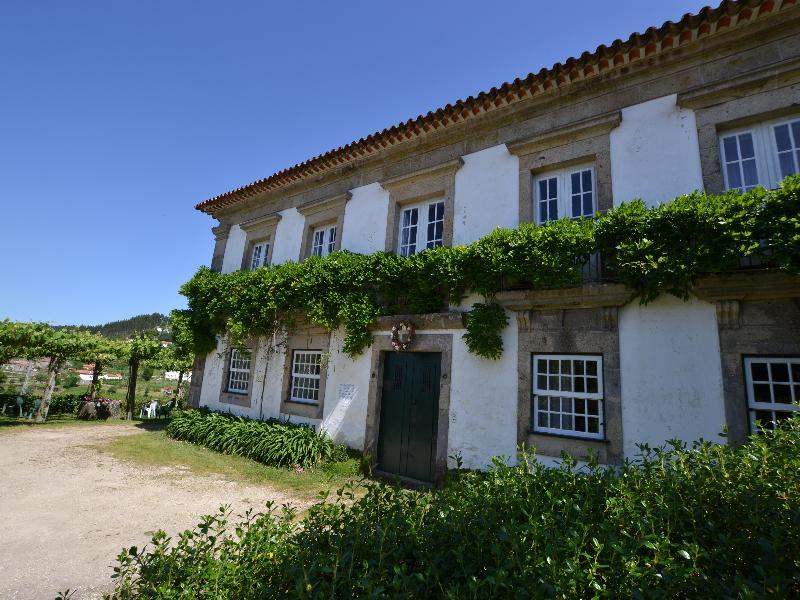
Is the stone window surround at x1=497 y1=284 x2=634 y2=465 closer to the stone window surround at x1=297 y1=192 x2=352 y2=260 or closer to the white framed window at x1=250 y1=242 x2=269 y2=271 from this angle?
the stone window surround at x1=297 y1=192 x2=352 y2=260

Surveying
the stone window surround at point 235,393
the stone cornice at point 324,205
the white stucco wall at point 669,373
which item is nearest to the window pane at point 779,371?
the white stucco wall at point 669,373

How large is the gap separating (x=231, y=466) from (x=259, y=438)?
773mm

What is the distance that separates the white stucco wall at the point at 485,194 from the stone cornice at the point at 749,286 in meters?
2.82

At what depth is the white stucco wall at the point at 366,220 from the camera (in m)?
8.51

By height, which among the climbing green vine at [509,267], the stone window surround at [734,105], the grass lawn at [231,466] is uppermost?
the stone window surround at [734,105]

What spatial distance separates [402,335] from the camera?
7277 mm

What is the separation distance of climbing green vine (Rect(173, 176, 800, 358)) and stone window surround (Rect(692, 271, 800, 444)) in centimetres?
28

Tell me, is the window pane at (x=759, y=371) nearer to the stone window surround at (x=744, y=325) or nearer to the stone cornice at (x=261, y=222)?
the stone window surround at (x=744, y=325)

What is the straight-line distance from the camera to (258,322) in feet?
30.8

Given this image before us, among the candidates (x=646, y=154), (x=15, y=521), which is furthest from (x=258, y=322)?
(x=646, y=154)

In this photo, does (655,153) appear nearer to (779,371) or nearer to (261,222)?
(779,371)

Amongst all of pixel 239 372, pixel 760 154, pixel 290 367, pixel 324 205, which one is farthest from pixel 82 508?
pixel 760 154

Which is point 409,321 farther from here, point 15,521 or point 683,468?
point 15,521

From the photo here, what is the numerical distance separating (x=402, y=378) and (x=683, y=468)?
17.4ft
